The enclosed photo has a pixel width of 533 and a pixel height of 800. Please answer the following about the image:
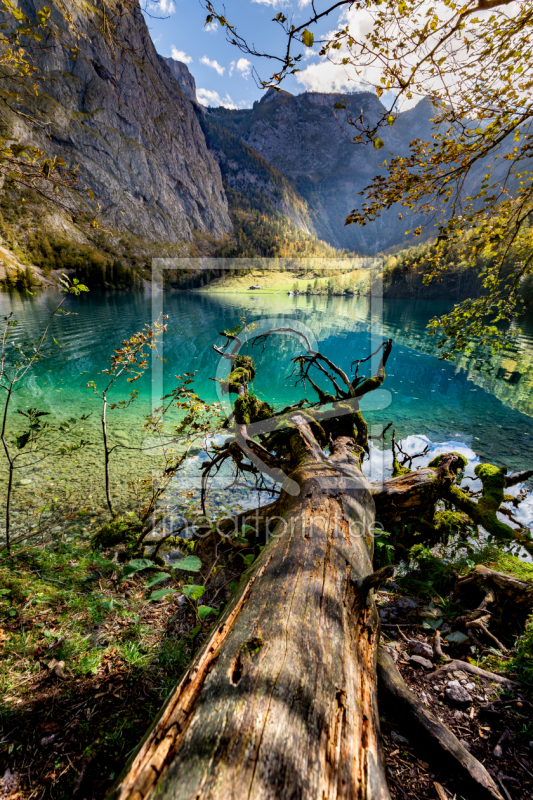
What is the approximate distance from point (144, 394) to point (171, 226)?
131 metres

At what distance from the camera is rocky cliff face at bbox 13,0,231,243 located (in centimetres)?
9475

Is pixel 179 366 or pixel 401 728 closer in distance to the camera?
pixel 401 728

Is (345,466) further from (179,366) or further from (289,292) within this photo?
(289,292)

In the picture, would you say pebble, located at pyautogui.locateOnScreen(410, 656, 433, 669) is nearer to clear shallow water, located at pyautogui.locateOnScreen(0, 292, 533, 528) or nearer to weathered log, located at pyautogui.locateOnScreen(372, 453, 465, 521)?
weathered log, located at pyautogui.locateOnScreen(372, 453, 465, 521)

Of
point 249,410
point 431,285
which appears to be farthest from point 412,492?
point 431,285

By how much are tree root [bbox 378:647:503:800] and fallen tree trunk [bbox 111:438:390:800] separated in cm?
39

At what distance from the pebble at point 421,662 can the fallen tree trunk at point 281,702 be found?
1.06 m

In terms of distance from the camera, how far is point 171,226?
12125cm

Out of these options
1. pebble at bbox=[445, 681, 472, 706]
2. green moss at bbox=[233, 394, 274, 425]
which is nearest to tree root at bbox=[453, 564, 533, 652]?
pebble at bbox=[445, 681, 472, 706]

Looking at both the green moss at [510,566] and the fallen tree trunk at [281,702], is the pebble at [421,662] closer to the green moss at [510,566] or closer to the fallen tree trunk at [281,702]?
the fallen tree trunk at [281,702]

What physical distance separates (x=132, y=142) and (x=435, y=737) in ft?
520

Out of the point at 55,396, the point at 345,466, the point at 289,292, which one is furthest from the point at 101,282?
the point at 345,466

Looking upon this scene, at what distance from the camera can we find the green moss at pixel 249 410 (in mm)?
4855

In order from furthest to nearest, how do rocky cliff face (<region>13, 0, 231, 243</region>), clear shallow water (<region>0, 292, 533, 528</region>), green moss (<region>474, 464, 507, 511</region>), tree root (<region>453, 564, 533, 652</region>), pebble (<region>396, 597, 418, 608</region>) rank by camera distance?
rocky cliff face (<region>13, 0, 231, 243</region>) → clear shallow water (<region>0, 292, 533, 528</region>) → green moss (<region>474, 464, 507, 511</region>) → pebble (<region>396, 597, 418, 608</region>) → tree root (<region>453, 564, 533, 652</region>)
